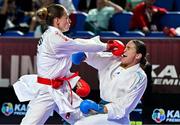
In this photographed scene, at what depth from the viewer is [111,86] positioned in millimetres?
6449

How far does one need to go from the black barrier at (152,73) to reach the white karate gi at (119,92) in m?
3.03

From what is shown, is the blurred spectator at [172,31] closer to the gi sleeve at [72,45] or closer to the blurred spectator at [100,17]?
the blurred spectator at [100,17]

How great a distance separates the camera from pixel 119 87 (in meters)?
6.39

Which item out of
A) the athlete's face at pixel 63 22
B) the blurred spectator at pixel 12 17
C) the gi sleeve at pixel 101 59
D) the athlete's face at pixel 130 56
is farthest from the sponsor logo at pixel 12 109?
the athlete's face at pixel 130 56

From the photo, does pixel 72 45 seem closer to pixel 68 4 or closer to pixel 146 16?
pixel 68 4

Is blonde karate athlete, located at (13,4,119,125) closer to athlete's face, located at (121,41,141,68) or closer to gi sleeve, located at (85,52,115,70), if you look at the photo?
gi sleeve, located at (85,52,115,70)

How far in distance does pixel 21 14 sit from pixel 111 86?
21.0 feet

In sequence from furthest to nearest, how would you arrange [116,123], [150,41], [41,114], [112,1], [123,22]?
[112,1] → [123,22] → [150,41] → [41,114] → [116,123]

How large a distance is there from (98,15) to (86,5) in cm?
134

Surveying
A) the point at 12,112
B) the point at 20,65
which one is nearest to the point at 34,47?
the point at 20,65

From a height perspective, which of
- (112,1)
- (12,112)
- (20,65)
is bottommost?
(12,112)

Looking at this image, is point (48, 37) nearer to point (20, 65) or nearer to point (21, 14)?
point (20, 65)

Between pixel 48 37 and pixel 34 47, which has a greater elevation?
pixel 48 37

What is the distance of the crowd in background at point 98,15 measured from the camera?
10.9 m
